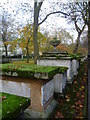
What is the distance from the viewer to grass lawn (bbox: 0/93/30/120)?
69.1 inches

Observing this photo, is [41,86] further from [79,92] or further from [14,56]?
[14,56]

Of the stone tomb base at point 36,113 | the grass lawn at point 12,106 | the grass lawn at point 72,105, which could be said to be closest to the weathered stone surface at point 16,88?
Answer: the stone tomb base at point 36,113

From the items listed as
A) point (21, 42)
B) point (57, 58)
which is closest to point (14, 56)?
point (21, 42)

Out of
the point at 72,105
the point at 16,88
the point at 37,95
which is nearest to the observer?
the point at 37,95

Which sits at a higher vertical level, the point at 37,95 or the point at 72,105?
the point at 37,95

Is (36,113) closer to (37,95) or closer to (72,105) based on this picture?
(37,95)

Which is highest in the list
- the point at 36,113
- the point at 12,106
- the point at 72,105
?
the point at 12,106

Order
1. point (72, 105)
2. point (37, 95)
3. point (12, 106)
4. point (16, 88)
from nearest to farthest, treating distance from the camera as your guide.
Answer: point (12, 106) → point (37, 95) → point (16, 88) → point (72, 105)

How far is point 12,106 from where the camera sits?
1949 millimetres

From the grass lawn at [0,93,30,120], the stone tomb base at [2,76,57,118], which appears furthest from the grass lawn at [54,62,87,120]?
the grass lawn at [0,93,30,120]

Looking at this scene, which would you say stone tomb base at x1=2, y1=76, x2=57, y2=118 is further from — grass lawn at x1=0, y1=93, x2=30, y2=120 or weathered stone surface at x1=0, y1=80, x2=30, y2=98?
grass lawn at x1=0, y1=93, x2=30, y2=120

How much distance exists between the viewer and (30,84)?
9.53 ft

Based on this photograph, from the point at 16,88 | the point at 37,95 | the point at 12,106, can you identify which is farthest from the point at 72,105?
the point at 12,106

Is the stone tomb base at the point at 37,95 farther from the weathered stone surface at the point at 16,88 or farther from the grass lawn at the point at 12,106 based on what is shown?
the grass lawn at the point at 12,106
